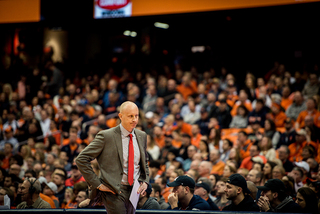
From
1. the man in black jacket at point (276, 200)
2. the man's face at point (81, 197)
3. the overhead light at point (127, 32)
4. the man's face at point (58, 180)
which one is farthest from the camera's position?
the overhead light at point (127, 32)

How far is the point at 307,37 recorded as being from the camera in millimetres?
12070

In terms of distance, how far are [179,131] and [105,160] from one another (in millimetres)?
5464

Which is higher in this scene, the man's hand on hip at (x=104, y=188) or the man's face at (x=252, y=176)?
the man's hand on hip at (x=104, y=188)

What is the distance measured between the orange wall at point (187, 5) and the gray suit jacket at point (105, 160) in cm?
556

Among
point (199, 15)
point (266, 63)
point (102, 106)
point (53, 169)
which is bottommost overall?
point (53, 169)

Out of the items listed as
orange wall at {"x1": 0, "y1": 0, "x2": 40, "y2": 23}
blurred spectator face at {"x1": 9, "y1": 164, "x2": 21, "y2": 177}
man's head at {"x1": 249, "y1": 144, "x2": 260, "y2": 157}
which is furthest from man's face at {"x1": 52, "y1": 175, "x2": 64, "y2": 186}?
orange wall at {"x1": 0, "y1": 0, "x2": 40, "y2": 23}

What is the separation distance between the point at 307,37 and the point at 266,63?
6.05 feet

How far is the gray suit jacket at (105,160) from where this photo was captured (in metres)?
3.02

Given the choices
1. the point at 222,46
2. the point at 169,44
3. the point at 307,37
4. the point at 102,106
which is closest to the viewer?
the point at 102,106

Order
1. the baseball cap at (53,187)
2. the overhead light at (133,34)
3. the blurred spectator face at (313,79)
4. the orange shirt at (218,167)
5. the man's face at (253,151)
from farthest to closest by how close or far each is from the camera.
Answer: the overhead light at (133,34) → the blurred spectator face at (313,79) → the orange shirt at (218,167) → the man's face at (253,151) → the baseball cap at (53,187)

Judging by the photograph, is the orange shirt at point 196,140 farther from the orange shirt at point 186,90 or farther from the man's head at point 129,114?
the man's head at point 129,114

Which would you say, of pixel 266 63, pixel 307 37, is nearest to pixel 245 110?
pixel 266 63

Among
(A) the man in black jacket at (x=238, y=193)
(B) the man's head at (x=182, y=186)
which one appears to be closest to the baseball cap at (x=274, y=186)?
(A) the man in black jacket at (x=238, y=193)

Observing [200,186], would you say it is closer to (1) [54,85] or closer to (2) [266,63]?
(2) [266,63]
